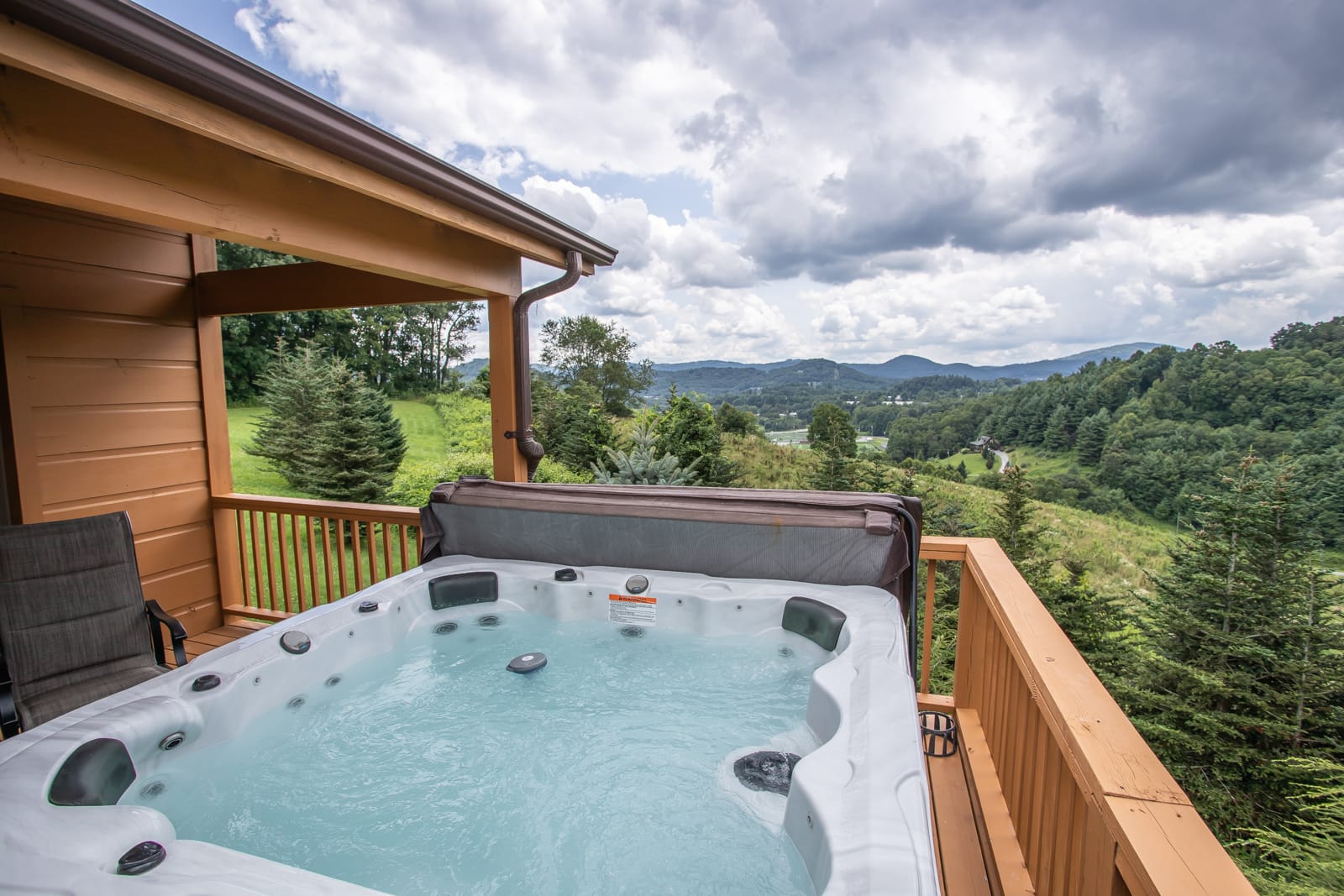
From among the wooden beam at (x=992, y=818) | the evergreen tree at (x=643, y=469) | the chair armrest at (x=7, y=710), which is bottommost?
the wooden beam at (x=992, y=818)

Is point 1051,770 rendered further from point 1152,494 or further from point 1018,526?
point 1152,494

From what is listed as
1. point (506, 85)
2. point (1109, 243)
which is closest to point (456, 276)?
point (506, 85)

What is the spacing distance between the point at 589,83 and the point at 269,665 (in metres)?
5.34

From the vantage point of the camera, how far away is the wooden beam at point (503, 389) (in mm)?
3305

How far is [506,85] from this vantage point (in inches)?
218

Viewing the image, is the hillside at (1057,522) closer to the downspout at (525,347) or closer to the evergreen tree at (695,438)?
the evergreen tree at (695,438)

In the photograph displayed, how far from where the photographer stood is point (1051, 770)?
1.31 m

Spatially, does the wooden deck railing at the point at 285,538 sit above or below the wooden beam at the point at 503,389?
below

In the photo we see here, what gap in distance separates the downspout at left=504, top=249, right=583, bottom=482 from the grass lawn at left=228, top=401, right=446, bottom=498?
2476mm

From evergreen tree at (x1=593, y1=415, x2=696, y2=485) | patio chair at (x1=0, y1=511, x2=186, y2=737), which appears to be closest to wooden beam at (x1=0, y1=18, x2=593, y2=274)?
patio chair at (x1=0, y1=511, x2=186, y2=737)

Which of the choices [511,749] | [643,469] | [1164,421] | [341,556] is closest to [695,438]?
[643,469]

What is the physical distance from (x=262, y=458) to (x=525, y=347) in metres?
8.96

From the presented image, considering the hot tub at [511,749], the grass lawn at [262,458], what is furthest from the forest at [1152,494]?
the hot tub at [511,749]

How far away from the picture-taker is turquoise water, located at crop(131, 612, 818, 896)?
1441mm
